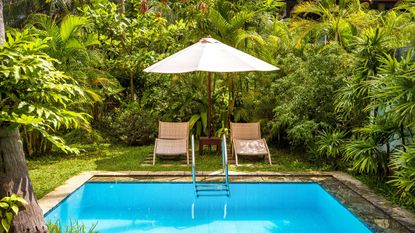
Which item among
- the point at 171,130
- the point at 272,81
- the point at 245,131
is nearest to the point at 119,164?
the point at 171,130

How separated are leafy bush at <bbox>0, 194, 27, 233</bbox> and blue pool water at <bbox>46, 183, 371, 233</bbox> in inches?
79.5

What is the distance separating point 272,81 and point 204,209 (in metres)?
5.23

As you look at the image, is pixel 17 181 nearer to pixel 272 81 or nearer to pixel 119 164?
pixel 119 164

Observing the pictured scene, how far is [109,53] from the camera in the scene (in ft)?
42.9

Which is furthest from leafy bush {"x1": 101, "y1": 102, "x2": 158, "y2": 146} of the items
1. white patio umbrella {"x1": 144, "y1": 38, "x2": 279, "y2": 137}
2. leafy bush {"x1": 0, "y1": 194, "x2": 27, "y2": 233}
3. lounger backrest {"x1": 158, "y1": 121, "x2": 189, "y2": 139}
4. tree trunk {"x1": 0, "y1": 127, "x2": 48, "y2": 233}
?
leafy bush {"x1": 0, "y1": 194, "x2": 27, "y2": 233}

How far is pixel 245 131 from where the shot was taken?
9656 millimetres

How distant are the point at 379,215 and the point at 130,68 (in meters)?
8.25

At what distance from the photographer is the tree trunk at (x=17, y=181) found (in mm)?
3723

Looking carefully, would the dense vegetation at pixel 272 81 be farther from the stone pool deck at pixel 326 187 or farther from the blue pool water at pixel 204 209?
the blue pool water at pixel 204 209

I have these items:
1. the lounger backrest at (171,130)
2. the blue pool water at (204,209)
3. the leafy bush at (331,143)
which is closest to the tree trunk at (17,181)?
the blue pool water at (204,209)

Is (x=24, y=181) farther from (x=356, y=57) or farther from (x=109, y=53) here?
(x=109, y=53)

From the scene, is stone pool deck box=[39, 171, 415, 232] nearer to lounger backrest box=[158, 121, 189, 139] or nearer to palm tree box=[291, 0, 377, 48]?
lounger backrest box=[158, 121, 189, 139]

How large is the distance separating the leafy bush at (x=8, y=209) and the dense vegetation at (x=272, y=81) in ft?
10.1

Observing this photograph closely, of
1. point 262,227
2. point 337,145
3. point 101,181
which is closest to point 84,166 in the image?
point 101,181
